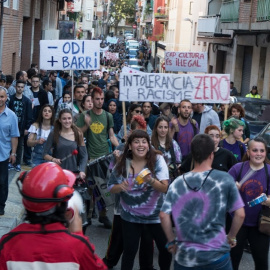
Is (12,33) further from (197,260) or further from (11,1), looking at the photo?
(197,260)

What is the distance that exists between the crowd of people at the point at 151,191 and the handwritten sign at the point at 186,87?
0.44 metres

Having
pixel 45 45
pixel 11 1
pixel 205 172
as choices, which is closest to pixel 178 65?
pixel 45 45

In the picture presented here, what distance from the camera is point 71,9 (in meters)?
55.5

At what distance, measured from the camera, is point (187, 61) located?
601 inches

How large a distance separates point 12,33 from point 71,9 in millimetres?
32760

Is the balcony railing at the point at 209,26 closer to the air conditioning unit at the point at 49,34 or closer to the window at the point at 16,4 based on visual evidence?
the air conditioning unit at the point at 49,34

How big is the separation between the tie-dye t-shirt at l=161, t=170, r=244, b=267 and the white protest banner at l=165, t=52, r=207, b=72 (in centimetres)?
1034

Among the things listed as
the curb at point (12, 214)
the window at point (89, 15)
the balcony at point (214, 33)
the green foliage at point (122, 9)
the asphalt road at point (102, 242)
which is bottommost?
the asphalt road at point (102, 242)

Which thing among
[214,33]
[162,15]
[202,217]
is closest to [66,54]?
[202,217]

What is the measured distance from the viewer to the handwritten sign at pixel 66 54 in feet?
38.3

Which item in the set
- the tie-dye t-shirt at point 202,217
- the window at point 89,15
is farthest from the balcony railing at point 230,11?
the window at point 89,15

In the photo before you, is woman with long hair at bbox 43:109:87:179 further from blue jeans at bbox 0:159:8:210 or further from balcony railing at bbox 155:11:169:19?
balcony railing at bbox 155:11:169:19

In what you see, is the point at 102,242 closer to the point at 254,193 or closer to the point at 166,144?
the point at 166,144

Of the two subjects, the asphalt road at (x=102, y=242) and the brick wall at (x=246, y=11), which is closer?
the asphalt road at (x=102, y=242)
